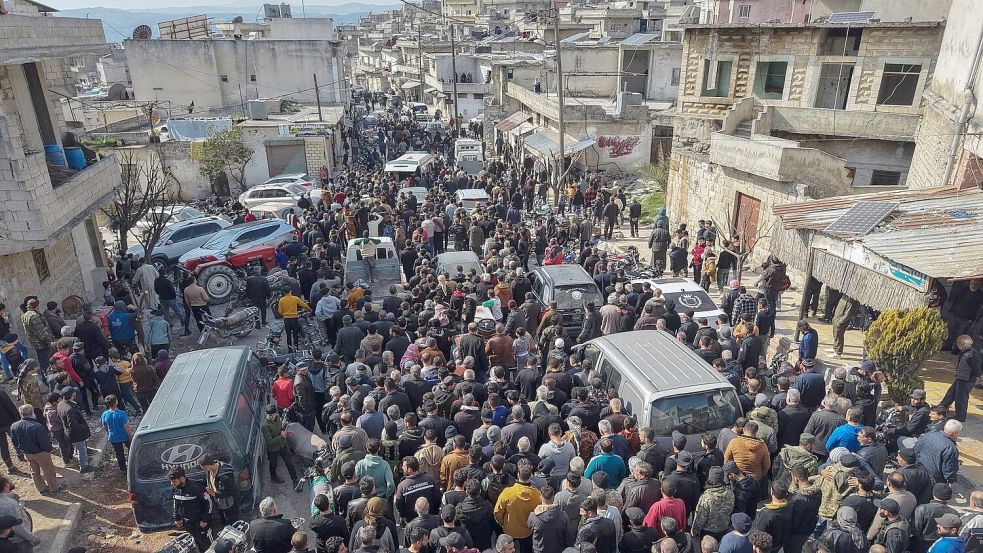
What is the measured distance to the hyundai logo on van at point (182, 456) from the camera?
697cm

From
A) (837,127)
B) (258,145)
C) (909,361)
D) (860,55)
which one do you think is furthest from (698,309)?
(258,145)

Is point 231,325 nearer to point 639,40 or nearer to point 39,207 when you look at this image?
point 39,207

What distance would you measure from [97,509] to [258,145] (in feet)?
77.0

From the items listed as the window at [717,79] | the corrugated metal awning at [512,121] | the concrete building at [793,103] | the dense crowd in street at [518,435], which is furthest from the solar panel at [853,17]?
the corrugated metal awning at [512,121]

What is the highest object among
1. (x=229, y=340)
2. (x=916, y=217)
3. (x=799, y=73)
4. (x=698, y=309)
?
(x=799, y=73)

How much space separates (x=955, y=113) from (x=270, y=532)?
15.9 m

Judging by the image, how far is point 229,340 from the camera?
13.3 metres

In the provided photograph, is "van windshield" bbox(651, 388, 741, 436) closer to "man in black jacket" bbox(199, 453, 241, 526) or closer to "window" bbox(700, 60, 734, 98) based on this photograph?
"man in black jacket" bbox(199, 453, 241, 526)

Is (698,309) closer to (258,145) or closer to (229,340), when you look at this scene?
(229,340)

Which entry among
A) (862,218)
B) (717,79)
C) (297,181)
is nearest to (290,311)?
(862,218)

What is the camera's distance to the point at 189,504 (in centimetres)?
667

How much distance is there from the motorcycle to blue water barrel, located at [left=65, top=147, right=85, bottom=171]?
5326 mm

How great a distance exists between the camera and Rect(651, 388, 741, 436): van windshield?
287 inches

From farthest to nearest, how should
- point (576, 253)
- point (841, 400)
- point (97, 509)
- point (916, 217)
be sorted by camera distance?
point (576, 253) < point (916, 217) < point (97, 509) < point (841, 400)
